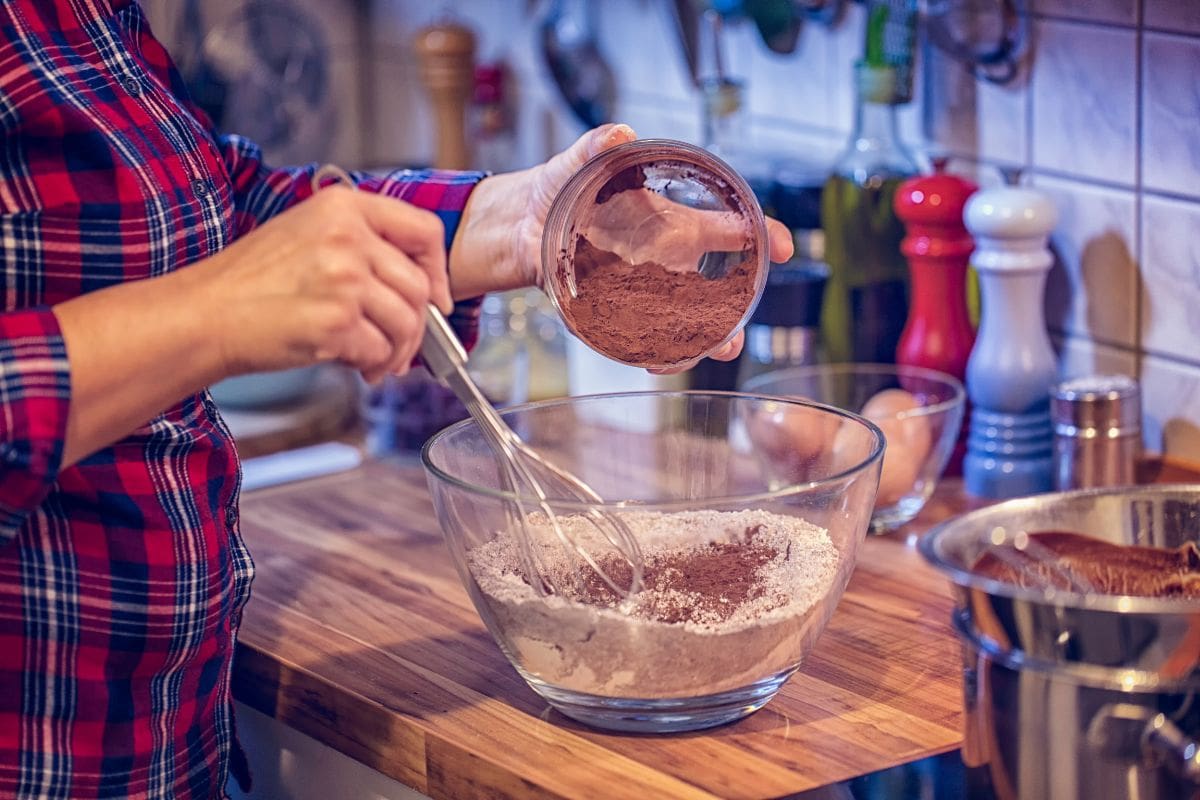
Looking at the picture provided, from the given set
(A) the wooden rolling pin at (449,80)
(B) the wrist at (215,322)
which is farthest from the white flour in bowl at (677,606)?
(A) the wooden rolling pin at (449,80)

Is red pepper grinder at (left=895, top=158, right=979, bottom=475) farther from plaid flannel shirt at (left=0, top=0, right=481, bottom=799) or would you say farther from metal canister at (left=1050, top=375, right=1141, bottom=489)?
plaid flannel shirt at (left=0, top=0, right=481, bottom=799)

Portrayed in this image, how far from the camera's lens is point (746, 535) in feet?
2.75

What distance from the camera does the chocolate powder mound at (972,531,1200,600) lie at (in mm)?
750

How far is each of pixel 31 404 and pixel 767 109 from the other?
3.42 feet

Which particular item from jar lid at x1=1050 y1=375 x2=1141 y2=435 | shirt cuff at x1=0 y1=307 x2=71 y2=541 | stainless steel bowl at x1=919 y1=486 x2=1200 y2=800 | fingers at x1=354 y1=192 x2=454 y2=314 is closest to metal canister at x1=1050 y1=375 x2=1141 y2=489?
jar lid at x1=1050 y1=375 x2=1141 y2=435

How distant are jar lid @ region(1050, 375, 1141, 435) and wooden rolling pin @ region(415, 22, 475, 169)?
0.98 metres

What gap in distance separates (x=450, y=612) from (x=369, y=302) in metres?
0.40

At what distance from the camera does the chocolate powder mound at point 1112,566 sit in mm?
750

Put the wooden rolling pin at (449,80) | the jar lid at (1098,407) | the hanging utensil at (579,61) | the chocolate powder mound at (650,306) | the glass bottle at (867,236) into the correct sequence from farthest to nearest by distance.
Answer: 1. the wooden rolling pin at (449,80)
2. the hanging utensil at (579,61)
3. the glass bottle at (867,236)
4. the jar lid at (1098,407)
5. the chocolate powder mound at (650,306)

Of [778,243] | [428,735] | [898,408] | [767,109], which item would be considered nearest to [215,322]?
[428,735]

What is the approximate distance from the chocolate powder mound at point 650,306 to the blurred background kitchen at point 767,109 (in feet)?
1.44

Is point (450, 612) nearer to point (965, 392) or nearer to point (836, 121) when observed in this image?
point (965, 392)

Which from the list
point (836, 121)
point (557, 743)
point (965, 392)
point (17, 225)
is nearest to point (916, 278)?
point (965, 392)

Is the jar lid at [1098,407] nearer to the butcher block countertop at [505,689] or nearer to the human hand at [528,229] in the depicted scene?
the butcher block countertop at [505,689]
